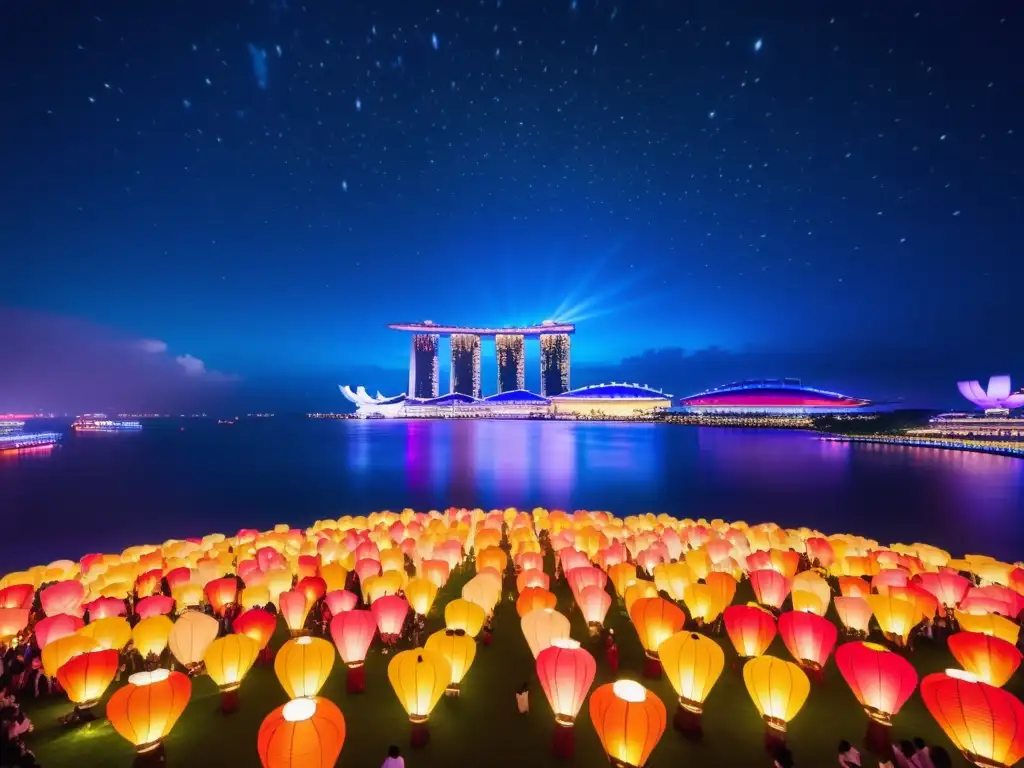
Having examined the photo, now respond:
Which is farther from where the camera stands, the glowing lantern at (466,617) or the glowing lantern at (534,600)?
the glowing lantern at (534,600)

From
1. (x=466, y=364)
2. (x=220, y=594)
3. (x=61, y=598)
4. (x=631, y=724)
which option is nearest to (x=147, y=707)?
(x=220, y=594)

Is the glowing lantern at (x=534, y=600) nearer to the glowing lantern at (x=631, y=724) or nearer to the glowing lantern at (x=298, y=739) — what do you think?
the glowing lantern at (x=631, y=724)

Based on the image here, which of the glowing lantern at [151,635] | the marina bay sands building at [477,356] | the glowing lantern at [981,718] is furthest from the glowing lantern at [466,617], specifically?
the marina bay sands building at [477,356]

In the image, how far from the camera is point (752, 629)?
22.2ft

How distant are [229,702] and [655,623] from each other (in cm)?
555

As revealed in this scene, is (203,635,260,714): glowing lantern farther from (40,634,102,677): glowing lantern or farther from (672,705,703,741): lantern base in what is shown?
(672,705,703,741): lantern base

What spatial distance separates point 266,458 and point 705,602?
44871mm

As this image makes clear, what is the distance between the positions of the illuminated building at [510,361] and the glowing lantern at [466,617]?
136754 mm

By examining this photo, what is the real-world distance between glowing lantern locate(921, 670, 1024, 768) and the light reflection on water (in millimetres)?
16806

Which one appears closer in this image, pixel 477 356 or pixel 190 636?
pixel 190 636

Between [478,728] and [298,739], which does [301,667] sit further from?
[478,728]

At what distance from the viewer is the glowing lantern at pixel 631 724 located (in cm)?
454

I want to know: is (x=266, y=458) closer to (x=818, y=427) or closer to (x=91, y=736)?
(x=91, y=736)

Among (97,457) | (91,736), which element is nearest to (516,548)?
(91,736)
